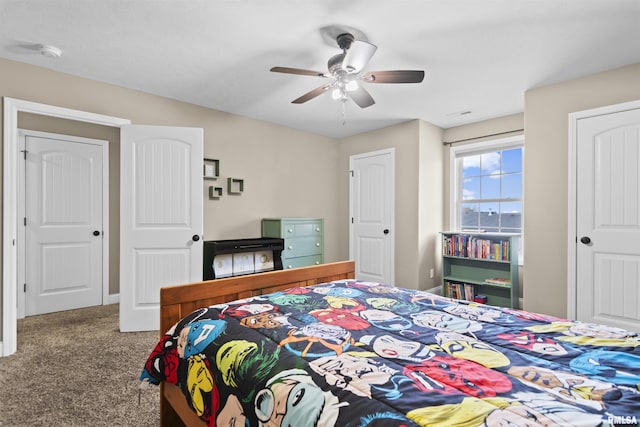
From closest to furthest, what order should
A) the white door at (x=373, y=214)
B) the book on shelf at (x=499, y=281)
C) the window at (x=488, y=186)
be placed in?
the book on shelf at (x=499, y=281) → the window at (x=488, y=186) → the white door at (x=373, y=214)

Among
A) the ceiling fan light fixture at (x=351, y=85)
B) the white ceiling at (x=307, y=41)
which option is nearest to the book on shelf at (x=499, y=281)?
the white ceiling at (x=307, y=41)

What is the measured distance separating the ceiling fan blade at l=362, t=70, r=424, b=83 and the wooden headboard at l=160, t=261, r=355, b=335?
57.4 inches

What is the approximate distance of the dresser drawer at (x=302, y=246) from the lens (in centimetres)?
419

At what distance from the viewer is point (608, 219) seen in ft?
9.33

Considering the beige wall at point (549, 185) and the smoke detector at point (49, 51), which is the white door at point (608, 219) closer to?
the beige wall at point (549, 185)

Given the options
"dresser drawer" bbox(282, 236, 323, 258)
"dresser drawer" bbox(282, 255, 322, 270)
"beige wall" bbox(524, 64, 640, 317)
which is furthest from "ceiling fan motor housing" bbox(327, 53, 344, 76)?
"dresser drawer" bbox(282, 255, 322, 270)

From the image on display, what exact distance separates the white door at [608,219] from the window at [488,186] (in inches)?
40.9

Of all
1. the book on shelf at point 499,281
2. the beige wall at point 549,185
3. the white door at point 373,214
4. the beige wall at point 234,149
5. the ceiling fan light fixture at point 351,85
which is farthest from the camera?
the white door at point 373,214

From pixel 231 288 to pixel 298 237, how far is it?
7.87 ft

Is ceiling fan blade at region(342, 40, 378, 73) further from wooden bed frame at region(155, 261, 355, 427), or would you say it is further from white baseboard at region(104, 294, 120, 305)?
white baseboard at region(104, 294, 120, 305)

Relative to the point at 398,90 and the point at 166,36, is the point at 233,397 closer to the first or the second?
the point at 166,36

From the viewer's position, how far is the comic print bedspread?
804 millimetres

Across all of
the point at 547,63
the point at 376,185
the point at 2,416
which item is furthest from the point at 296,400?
the point at 376,185

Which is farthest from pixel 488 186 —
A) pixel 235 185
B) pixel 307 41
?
pixel 235 185
